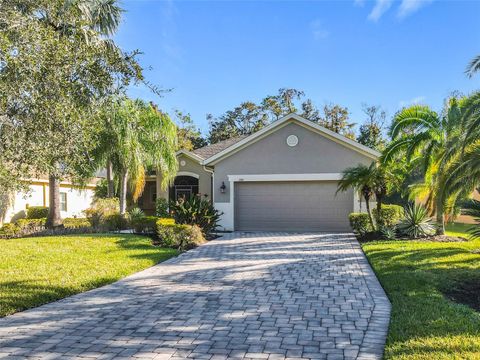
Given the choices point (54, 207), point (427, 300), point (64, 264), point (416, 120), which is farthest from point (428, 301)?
point (54, 207)

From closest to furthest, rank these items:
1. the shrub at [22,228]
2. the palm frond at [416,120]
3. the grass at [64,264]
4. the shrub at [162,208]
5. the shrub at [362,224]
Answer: the grass at [64,264], the palm frond at [416,120], the shrub at [362,224], the shrub at [22,228], the shrub at [162,208]

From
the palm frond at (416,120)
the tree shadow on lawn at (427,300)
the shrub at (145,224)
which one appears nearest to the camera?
the tree shadow on lawn at (427,300)

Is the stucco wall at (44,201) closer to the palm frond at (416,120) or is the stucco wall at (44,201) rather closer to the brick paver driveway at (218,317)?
the brick paver driveway at (218,317)

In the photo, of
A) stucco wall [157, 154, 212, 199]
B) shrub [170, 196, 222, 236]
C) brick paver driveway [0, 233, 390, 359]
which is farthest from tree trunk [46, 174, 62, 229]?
brick paver driveway [0, 233, 390, 359]

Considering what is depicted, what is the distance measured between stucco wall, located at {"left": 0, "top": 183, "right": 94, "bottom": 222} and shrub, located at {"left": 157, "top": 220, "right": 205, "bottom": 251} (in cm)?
844

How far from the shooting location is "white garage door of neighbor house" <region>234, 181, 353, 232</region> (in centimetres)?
1842

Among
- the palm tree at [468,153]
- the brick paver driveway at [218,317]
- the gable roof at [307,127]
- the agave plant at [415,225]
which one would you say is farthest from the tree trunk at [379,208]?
the brick paver driveway at [218,317]

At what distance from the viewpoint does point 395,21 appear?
14.8 m

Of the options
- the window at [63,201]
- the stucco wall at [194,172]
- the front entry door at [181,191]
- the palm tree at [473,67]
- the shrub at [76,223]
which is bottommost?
the shrub at [76,223]

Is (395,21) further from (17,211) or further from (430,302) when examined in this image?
(17,211)

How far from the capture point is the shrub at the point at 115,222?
18.5 meters

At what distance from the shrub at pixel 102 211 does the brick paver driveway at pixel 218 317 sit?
30.7ft

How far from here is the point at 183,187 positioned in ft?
80.3

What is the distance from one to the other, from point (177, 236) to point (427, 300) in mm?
8854
